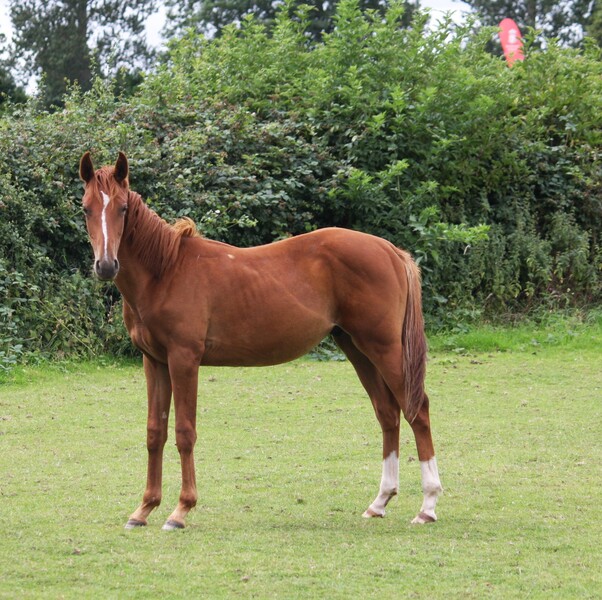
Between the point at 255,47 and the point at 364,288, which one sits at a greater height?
the point at 255,47

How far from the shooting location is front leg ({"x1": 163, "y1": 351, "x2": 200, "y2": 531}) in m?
5.75

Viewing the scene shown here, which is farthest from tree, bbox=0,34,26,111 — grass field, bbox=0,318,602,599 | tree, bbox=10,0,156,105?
grass field, bbox=0,318,602,599

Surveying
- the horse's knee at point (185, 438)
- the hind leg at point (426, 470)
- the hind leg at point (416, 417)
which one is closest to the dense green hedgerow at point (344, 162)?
the horse's knee at point (185, 438)

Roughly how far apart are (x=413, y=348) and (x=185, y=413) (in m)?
1.49

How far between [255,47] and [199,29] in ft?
60.3

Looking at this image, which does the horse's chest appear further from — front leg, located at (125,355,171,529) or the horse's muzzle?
the horse's muzzle

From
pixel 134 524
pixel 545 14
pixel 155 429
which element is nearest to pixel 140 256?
pixel 155 429

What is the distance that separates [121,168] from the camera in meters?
5.61

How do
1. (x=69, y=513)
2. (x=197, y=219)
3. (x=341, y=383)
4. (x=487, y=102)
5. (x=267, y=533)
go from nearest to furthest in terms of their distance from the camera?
(x=267, y=533) < (x=69, y=513) < (x=341, y=383) < (x=197, y=219) < (x=487, y=102)

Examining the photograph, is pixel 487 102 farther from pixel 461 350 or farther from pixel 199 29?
pixel 199 29

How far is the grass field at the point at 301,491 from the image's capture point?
4672 millimetres

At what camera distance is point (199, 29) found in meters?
32.1

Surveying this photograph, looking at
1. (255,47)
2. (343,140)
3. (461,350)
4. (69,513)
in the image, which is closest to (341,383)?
(461,350)

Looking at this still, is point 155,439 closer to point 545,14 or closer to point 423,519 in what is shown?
point 423,519
